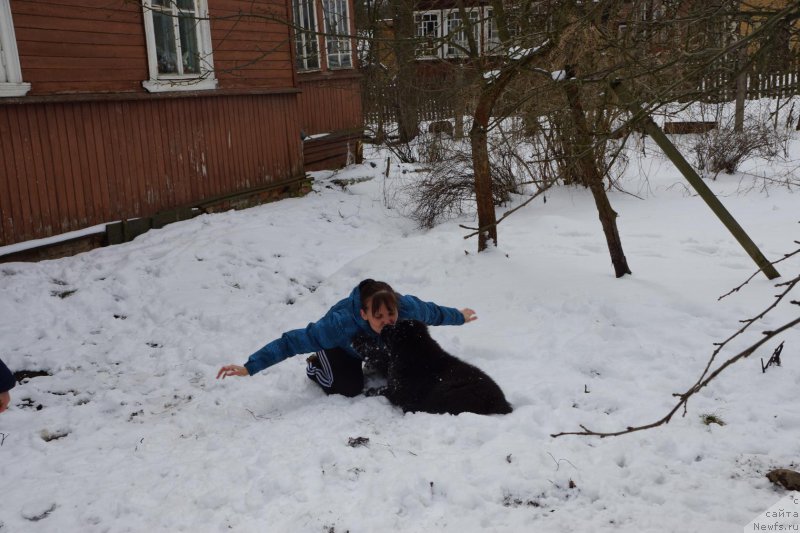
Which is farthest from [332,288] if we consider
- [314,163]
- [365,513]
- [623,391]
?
[314,163]

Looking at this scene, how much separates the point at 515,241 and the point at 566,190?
339 centimetres

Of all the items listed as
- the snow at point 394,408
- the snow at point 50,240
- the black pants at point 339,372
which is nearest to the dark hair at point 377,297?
the black pants at point 339,372

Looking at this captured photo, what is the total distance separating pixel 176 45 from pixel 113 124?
6.20 feet

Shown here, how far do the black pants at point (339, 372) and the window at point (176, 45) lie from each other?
574 centimetres

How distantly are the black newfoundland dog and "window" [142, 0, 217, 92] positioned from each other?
6097 mm

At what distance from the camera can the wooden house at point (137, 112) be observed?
7516 mm

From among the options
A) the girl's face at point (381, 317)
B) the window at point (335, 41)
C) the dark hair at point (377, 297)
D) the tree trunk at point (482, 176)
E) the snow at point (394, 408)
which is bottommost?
the snow at point (394, 408)

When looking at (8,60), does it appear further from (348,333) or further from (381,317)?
(381,317)

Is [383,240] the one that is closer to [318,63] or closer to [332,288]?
[332,288]

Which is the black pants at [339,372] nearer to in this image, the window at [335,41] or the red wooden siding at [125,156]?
the red wooden siding at [125,156]

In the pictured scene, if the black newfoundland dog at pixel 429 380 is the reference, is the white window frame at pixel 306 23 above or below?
above

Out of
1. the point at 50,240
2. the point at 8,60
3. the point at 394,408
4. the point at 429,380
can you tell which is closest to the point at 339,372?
the point at 394,408

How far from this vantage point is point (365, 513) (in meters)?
3.23

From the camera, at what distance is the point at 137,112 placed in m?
9.04
